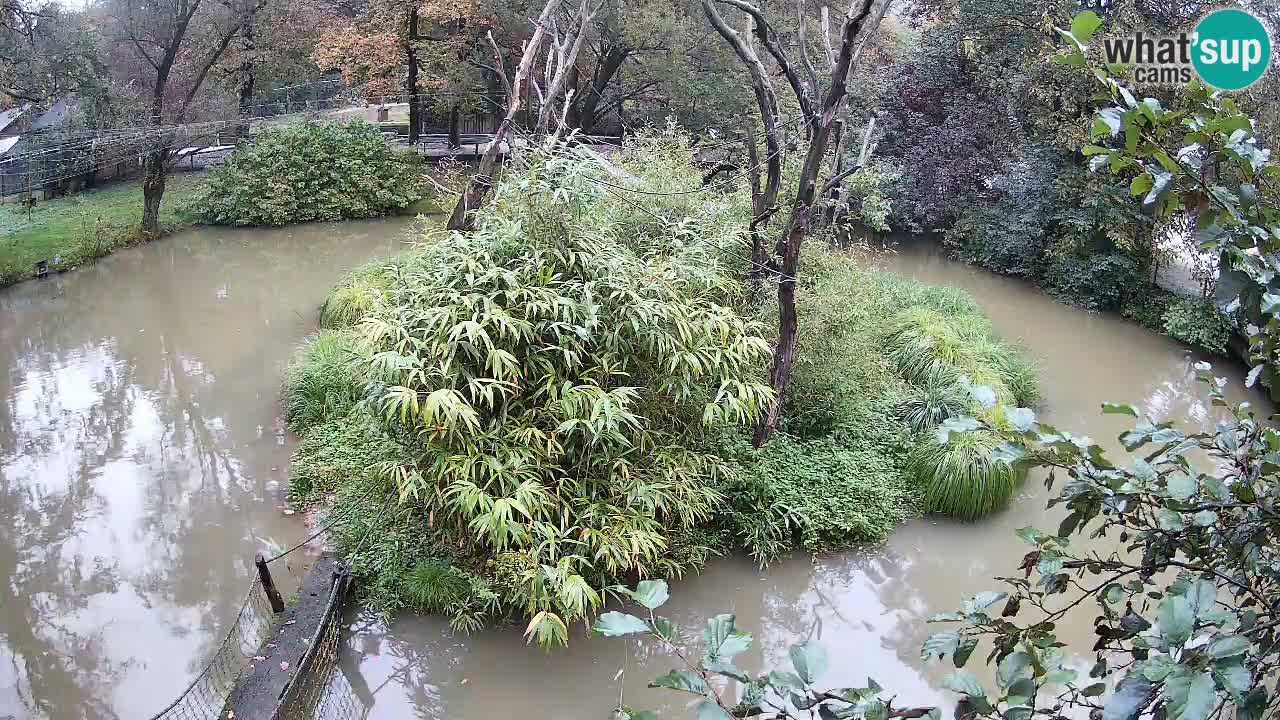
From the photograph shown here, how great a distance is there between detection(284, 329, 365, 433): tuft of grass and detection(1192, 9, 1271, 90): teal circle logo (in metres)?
6.66

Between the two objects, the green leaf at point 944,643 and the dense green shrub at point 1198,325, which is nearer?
the green leaf at point 944,643

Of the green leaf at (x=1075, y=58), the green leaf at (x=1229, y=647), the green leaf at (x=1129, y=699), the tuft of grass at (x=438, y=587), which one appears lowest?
the tuft of grass at (x=438, y=587)

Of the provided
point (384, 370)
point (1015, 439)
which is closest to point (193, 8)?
point (384, 370)

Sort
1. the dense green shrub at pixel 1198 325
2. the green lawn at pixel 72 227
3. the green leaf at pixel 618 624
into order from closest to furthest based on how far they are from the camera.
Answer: the green leaf at pixel 618 624
the dense green shrub at pixel 1198 325
the green lawn at pixel 72 227

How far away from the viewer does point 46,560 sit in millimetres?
5094

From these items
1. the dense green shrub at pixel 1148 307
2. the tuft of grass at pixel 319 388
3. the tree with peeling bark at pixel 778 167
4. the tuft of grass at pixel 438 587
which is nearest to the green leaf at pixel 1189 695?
the tuft of grass at pixel 438 587

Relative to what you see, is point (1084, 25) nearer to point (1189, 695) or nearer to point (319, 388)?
point (1189, 695)

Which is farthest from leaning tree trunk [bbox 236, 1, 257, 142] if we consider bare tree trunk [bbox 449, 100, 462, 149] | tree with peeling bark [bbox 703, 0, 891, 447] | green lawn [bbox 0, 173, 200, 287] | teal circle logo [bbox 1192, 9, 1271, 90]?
teal circle logo [bbox 1192, 9, 1271, 90]

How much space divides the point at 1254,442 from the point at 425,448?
346 cm

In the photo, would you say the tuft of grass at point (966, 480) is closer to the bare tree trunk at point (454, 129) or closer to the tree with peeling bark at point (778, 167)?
the tree with peeling bark at point (778, 167)

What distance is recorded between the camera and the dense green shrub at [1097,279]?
9109 millimetres

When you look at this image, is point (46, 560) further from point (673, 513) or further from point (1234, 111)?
point (1234, 111)

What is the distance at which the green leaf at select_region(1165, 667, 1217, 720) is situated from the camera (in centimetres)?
77

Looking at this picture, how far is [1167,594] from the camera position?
3.28 feet
